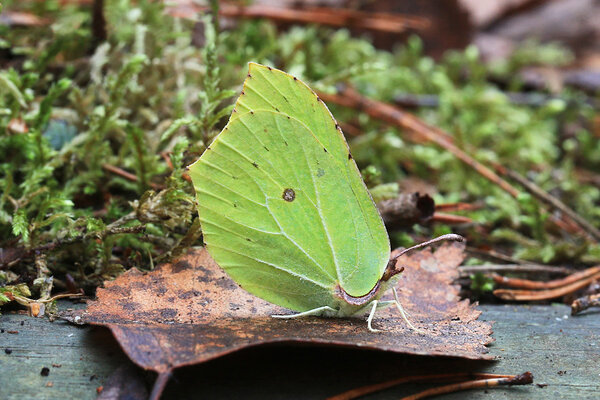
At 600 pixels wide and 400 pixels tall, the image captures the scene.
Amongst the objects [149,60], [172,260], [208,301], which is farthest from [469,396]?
[149,60]

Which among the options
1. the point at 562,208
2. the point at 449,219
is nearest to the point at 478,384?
the point at 449,219

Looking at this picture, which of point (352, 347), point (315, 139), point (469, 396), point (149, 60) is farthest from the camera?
→ point (149, 60)

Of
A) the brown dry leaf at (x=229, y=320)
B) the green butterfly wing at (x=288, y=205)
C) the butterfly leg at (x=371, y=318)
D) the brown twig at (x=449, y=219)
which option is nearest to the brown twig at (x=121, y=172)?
the brown dry leaf at (x=229, y=320)

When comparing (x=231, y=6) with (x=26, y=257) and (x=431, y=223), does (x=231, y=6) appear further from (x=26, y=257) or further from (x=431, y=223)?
(x=26, y=257)

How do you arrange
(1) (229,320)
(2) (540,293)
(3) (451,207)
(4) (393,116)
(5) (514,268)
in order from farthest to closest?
(4) (393,116) → (3) (451,207) → (5) (514,268) → (2) (540,293) → (1) (229,320)

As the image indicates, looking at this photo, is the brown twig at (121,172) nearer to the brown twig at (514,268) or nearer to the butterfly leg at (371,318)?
the butterfly leg at (371,318)

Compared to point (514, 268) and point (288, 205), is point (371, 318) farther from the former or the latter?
point (514, 268)
